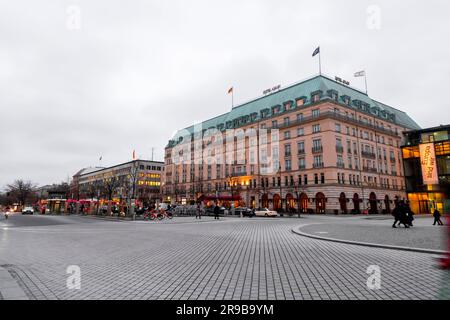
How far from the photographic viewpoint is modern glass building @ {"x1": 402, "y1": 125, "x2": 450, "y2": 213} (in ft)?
190

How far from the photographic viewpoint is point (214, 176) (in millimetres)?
84188

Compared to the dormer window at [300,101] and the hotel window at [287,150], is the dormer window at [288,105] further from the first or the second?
the hotel window at [287,150]

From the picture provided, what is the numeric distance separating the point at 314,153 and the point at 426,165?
24.5 meters

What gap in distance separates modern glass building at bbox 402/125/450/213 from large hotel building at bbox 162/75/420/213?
4.10m

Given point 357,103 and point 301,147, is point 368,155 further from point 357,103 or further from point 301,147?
point 301,147

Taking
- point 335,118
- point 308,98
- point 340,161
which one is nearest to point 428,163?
point 340,161

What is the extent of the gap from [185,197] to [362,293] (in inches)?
3536

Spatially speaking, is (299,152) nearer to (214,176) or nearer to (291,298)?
(214,176)

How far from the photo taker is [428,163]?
59.2 meters

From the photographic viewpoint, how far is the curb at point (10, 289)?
5186mm

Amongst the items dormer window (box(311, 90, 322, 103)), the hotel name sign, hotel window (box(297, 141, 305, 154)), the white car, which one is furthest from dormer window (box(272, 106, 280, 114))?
the hotel name sign

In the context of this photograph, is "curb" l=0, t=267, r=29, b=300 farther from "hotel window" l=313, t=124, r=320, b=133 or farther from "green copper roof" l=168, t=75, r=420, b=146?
"green copper roof" l=168, t=75, r=420, b=146

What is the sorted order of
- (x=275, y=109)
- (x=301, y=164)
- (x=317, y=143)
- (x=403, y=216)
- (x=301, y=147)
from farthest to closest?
1. (x=275, y=109)
2. (x=301, y=147)
3. (x=301, y=164)
4. (x=317, y=143)
5. (x=403, y=216)
